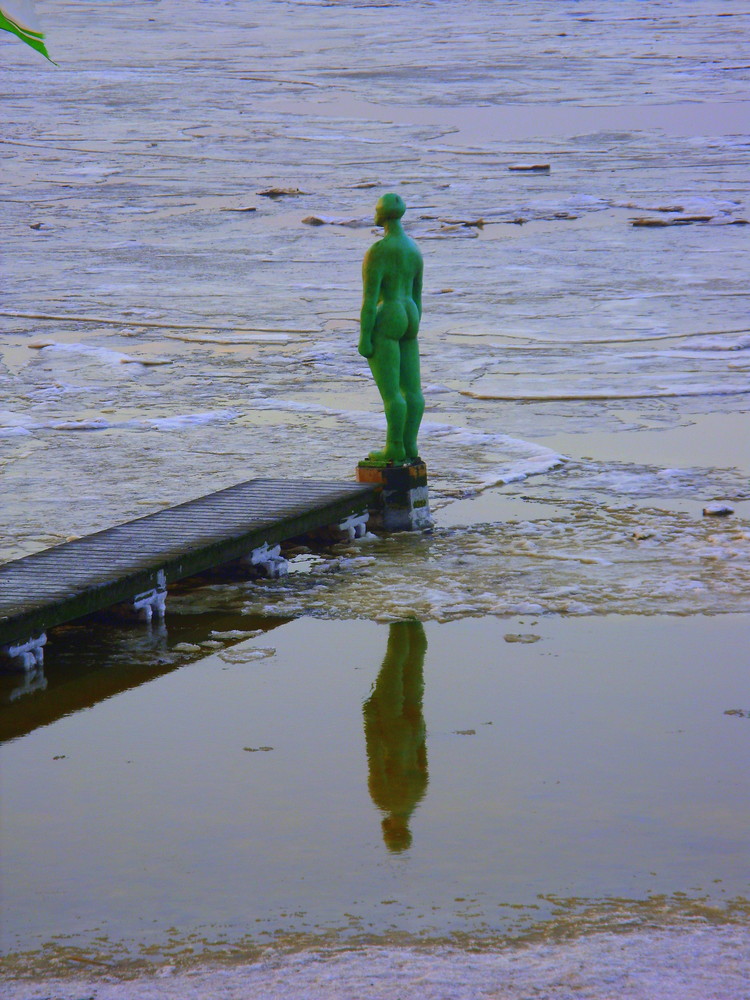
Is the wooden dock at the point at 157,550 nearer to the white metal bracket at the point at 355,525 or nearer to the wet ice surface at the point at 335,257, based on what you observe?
the white metal bracket at the point at 355,525

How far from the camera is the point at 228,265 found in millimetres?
15867

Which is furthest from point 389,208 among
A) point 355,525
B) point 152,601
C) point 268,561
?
point 152,601

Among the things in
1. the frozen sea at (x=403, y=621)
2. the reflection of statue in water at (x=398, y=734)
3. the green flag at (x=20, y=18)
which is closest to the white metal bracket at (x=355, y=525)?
the frozen sea at (x=403, y=621)

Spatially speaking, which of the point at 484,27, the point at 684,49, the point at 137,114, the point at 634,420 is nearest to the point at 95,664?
the point at 634,420

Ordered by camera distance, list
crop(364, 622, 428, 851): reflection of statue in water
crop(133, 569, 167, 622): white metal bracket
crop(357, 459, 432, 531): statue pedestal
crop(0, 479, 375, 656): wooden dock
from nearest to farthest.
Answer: crop(364, 622, 428, 851): reflection of statue in water
crop(0, 479, 375, 656): wooden dock
crop(133, 569, 167, 622): white metal bracket
crop(357, 459, 432, 531): statue pedestal

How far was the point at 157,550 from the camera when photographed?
6.20 meters

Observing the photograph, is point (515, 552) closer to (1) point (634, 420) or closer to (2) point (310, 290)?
(1) point (634, 420)

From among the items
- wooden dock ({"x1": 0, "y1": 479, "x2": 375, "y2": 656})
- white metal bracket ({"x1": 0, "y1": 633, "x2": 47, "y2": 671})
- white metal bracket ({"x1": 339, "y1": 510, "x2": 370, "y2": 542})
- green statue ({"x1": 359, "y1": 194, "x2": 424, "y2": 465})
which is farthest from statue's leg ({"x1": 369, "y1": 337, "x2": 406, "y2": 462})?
white metal bracket ({"x1": 0, "y1": 633, "x2": 47, "y2": 671})

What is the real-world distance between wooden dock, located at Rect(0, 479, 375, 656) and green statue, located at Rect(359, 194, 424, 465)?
0.42 metres

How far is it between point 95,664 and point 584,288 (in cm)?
971

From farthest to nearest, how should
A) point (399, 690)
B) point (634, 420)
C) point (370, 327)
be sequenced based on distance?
point (634, 420), point (370, 327), point (399, 690)

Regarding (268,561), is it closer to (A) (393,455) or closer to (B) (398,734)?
(A) (393,455)

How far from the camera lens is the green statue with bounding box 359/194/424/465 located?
7.21 m

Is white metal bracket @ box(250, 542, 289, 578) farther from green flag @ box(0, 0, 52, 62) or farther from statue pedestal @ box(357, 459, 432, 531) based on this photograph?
green flag @ box(0, 0, 52, 62)
